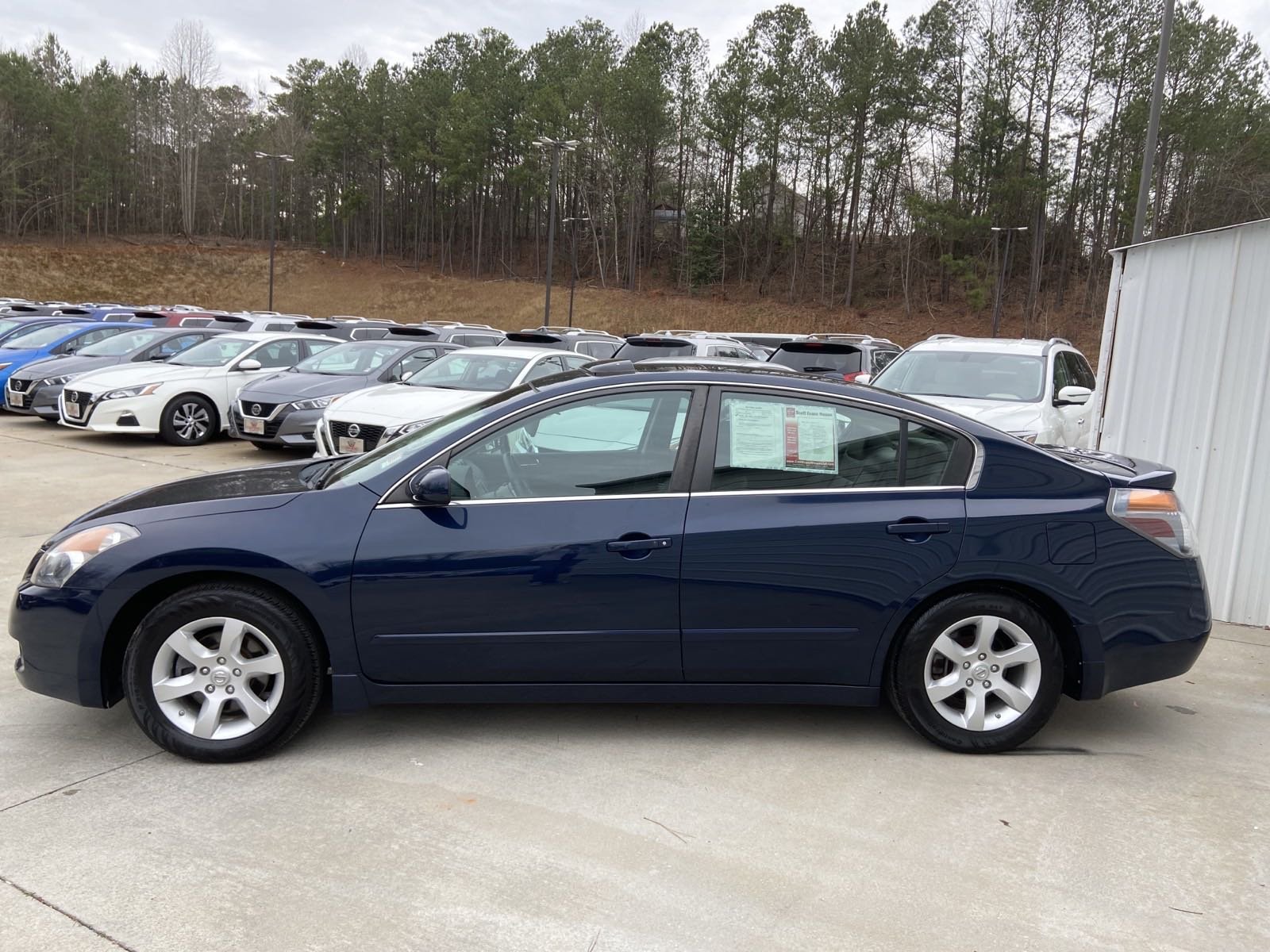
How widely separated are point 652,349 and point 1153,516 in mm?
10574

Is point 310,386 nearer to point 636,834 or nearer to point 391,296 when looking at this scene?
point 636,834

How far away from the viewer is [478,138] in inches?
2349

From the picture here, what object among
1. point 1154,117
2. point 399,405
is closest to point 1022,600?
point 399,405

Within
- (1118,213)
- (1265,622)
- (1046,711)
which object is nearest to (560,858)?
(1046,711)

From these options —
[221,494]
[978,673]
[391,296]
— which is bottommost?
[978,673]

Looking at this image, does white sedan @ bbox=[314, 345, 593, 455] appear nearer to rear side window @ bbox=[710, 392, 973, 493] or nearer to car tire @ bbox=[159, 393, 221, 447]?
car tire @ bbox=[159, 393, 221, 447]

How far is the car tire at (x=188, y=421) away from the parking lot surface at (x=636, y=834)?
29.4 feet

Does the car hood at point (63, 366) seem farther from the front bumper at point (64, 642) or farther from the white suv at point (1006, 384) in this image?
the front bumper at point (64, 642)

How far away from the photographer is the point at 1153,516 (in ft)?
13.0

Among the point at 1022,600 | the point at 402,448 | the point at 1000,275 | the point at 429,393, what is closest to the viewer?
the point at 1022,600

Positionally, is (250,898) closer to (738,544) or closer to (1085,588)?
(738,544)

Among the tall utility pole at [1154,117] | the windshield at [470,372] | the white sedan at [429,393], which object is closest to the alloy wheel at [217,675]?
the white sedan at [429,393]

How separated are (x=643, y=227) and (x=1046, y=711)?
5733 cm

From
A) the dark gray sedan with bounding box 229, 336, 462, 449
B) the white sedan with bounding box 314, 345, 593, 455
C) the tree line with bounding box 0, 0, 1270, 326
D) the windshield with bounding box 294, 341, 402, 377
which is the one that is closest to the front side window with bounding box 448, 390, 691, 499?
the white sedan with bounding box 314, 345, 593, 455
